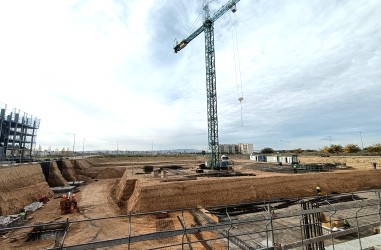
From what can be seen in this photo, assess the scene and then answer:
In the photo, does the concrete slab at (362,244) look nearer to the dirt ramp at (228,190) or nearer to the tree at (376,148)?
the dirt ramp at (228,190)

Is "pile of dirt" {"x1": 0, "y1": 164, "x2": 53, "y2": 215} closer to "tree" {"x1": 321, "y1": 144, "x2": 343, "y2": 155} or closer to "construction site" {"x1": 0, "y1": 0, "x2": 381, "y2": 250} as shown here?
"construction site" {"x1": 0, "y1": 0, "x2": 381, "y2": 250}

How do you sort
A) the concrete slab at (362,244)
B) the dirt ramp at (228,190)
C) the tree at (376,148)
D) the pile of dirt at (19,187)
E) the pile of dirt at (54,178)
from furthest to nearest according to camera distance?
the tree at (376,148)
the pile of dirt at (54,178)
the pile of dirt at (19,187)
the dirt ramp at (228,190)
the concrete slab at (362,244)

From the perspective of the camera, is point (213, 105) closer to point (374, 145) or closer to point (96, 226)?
point (96, 226)

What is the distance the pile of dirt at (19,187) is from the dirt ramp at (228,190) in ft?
44.4

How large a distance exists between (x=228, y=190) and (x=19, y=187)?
91.8 feet

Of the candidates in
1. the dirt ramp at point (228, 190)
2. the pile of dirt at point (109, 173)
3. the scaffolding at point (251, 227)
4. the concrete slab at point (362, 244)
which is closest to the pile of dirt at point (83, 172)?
the pile of dirt at point (109, 173)

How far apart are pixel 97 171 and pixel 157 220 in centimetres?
4536

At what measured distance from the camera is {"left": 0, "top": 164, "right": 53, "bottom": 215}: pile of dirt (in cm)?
2694

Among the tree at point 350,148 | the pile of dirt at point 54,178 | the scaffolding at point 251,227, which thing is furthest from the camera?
the tree at point 350,148

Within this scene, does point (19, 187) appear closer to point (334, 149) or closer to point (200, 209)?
point (200, 209)

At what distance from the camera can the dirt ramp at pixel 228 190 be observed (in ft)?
85.7

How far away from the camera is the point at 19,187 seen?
30.8m

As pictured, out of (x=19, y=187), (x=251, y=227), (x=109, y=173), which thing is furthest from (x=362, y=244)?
(x=109, y=173)

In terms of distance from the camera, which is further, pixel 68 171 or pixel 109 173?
pixel 109 173
